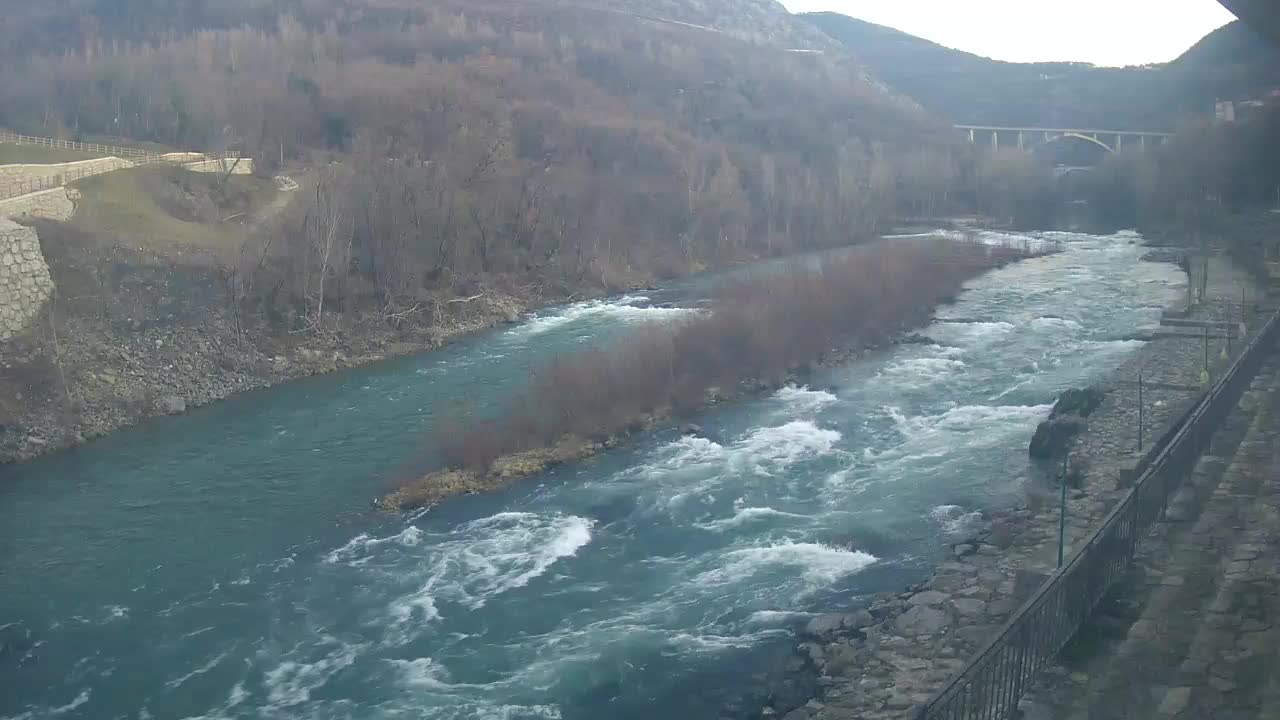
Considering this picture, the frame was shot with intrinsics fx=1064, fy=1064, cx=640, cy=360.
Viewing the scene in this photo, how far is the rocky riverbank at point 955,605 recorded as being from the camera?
28.7 feet

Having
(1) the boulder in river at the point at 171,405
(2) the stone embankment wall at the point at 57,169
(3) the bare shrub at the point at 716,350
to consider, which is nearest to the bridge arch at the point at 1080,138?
(3) the bare shrub at the point at 716,350

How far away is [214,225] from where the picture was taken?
88.4 feet

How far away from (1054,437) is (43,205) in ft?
69.8

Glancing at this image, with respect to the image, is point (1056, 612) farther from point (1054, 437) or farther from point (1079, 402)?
point (1079, 402)

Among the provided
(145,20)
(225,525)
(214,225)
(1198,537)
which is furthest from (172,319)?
(145,20)

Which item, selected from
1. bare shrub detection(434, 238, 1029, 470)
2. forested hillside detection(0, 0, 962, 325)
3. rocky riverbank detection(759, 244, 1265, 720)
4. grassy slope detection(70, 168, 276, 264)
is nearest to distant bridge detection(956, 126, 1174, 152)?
forested hillside detection(0, 0, 962, 325)

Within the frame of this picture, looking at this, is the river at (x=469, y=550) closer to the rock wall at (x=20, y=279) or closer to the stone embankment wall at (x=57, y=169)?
the rock wall at (x=20, y=279)

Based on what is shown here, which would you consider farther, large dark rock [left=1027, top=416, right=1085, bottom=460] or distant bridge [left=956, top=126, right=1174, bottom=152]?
distant bridge [left=956, top=126, right=1174, bottom=152]

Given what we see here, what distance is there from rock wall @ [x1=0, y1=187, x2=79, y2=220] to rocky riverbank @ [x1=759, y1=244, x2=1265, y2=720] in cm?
2033

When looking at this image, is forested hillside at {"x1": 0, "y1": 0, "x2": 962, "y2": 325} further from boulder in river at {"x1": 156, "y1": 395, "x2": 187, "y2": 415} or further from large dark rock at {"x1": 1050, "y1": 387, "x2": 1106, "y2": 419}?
large dark rock at {"x1": 1050, "y1": 387, "x2": 1106, "y2": 419}

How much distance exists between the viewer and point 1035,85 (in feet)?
227

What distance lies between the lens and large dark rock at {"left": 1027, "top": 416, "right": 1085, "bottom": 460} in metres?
14.5

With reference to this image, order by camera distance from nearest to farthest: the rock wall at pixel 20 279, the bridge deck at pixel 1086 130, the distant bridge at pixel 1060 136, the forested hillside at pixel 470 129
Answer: the rock wall at pixel 20 279 < the forested hillside at pixel 470 129 < the bridge deck at pixel 1086 130 < the distant bridge at pixel 1060 136

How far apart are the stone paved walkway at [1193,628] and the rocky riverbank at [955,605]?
1228mm
